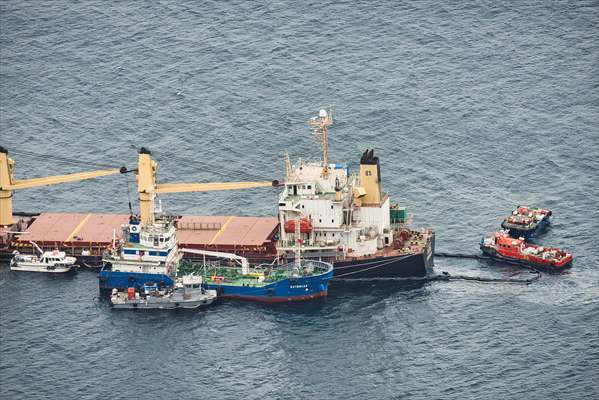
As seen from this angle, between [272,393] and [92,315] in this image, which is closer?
[272,393]

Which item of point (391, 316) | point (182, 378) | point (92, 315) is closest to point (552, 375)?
point (391, 316)

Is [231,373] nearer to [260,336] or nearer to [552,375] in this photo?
[260,336]

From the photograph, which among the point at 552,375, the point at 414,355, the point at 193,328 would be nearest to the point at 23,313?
the point at 193,328

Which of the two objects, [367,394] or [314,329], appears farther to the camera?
[314,329]

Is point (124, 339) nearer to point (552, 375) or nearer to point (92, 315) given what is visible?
point (92, 315)

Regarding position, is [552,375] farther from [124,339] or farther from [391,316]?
[124,339]

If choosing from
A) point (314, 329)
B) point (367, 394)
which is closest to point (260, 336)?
point (314, 329)

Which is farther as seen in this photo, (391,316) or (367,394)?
(391,316)
